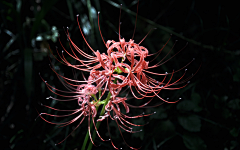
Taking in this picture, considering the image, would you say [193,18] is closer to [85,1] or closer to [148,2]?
[148,2]

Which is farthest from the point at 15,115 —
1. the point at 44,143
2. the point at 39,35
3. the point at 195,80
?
the point at 195,80

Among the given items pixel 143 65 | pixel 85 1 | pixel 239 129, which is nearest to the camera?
pixel 143 65

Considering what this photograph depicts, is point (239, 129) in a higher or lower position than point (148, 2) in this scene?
lower

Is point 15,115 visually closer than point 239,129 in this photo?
No

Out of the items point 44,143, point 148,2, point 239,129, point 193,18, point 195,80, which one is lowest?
point 44,143

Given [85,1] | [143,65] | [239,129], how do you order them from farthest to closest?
1. [85,1]
2. [239,129]
3. [143,65]

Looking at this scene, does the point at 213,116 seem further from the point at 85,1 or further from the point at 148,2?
the point at 85,1
